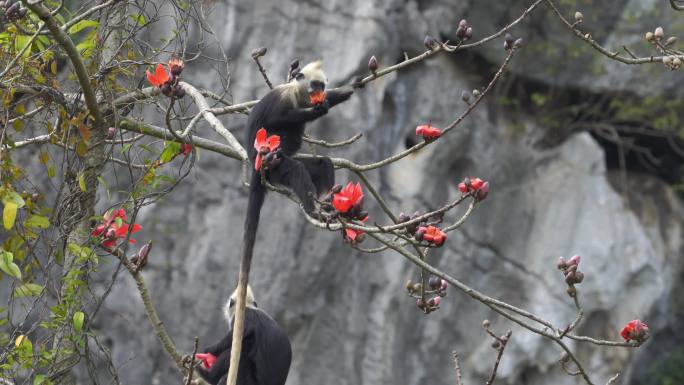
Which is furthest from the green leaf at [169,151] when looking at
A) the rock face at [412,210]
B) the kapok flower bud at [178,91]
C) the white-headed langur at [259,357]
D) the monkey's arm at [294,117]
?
the rock face at [412,210]

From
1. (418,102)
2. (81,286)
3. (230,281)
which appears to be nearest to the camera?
(81,286)

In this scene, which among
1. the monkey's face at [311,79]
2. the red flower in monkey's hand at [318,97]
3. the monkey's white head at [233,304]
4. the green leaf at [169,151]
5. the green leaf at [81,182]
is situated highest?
the monkey's face at [311,79]

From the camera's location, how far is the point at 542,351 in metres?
8.75

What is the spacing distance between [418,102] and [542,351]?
8.09ft

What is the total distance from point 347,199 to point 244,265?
107cm

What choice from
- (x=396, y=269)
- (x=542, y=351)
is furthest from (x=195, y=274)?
(x=542, y=351)

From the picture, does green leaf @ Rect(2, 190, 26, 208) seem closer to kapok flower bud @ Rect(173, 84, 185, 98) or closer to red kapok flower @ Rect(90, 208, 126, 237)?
red kapok flower @ Rect(90, 208, 126, 237)

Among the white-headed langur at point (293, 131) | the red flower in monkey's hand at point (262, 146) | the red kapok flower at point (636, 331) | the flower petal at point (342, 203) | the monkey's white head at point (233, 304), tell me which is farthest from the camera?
the monkey's white head at point (233, 304)

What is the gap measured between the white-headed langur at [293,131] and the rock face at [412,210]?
12.8ft

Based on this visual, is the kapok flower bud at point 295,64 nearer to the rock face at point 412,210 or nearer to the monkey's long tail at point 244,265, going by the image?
the monkey's long tail at point 244,265

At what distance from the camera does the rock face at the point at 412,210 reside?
7969mm

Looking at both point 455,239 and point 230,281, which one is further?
point 455,239

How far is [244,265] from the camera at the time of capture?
340 centimetres

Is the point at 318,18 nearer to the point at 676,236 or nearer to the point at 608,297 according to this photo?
the point at 608,297
